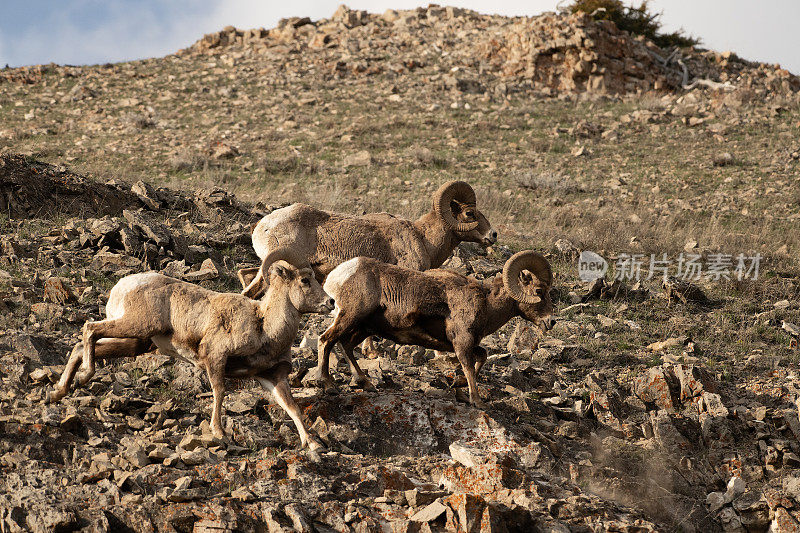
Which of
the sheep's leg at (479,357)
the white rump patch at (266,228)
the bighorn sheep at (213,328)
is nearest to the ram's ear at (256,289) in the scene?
the bighorn sheep at (213,328)

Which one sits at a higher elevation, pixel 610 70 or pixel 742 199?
pixel 610 70

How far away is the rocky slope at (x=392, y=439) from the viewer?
604 centimetres

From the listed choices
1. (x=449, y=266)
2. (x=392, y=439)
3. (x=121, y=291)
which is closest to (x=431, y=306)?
(x=392, y=439)

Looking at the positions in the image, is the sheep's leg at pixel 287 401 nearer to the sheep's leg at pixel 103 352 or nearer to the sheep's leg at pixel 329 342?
the sheep's leg at pixel 329 342

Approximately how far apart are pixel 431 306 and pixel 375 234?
2.07 meters

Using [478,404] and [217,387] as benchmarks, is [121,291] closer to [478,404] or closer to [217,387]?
[217,387]

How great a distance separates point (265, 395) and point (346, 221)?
2975 millimetres

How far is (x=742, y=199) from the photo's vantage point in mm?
21141

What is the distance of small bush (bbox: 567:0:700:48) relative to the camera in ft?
120

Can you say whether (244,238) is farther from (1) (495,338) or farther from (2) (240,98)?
(2) (240,98)

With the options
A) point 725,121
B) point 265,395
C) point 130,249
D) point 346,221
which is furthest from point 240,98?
point 265,395

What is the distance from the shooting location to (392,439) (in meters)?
7.74

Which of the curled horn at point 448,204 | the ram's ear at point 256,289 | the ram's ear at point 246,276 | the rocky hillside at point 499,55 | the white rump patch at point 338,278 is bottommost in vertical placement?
the ram's ear at point 246,276

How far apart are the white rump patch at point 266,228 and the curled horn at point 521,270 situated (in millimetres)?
2882
